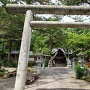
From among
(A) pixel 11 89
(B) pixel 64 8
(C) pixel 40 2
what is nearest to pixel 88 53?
(C) pixel 40 2

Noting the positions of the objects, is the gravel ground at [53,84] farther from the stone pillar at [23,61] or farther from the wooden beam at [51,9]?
the wooden beam at [51,9]

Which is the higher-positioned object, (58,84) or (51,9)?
(51,9)

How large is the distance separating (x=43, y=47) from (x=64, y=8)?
28.8m

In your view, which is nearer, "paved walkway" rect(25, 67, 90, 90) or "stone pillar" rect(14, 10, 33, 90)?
"stone pillar" rect(14, 10, 33, 90)

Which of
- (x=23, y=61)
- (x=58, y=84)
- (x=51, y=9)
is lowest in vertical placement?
(x=58, y=84)

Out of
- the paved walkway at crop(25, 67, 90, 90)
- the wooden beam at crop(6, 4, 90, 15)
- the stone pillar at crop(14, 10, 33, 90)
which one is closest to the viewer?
the stone pillar at crop(14, 10, 33, 90)

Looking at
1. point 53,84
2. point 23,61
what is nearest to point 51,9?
point 23,61

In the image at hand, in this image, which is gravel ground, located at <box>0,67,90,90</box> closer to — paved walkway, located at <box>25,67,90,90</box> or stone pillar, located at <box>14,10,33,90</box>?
paved walkway, located at <box>25,67,90,90</box>

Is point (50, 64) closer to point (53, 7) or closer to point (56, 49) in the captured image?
point (56, 49)

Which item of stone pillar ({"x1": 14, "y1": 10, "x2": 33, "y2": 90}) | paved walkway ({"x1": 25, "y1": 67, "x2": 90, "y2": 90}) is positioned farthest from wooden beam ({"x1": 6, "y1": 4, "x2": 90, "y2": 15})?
paved walkway ({"x1": 25, "y1": 67, "x2": 90, "y2": 90})

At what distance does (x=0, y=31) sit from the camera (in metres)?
16.9

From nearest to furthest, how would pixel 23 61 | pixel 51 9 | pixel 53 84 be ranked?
pixel 23 61, pixel 51 9, pixel 53 84

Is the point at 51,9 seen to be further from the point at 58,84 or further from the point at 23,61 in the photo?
the point at 58,84

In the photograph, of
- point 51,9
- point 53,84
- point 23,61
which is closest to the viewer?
point 23,61
